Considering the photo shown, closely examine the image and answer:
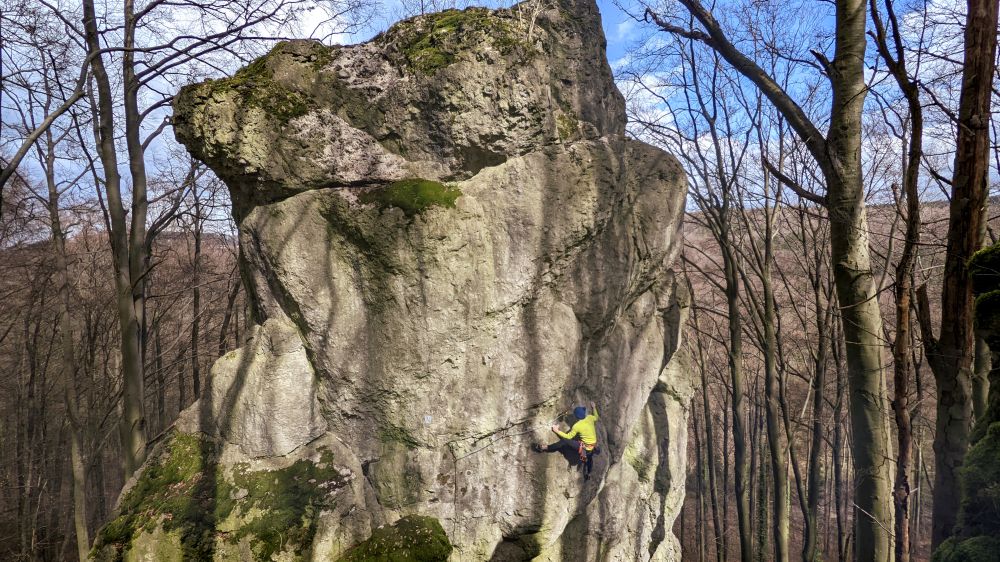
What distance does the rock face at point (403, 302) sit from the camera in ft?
18.9

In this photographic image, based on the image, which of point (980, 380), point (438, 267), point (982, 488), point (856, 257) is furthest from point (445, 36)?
point (980, 380)

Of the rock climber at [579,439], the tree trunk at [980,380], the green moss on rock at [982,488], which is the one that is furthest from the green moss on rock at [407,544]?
the tree trunk at [980,380]

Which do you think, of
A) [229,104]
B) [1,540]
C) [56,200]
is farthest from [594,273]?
[1,540]

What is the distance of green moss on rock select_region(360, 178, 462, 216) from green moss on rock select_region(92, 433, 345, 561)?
2978mm

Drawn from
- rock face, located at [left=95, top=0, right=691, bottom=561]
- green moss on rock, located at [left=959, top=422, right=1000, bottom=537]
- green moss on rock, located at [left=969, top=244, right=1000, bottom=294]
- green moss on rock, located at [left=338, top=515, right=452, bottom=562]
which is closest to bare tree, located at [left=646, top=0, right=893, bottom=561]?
green moss on rock, located at [left=969, top=244, right=1000, bottom=294]

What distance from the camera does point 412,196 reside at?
602 centimetres

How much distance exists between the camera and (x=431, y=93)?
650cm

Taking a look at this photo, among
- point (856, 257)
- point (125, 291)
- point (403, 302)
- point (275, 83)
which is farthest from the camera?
point (125, 291)

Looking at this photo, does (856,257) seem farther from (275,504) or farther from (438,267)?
(275,504)

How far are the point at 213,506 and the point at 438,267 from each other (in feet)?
11.3

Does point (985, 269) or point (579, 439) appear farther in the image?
point (579, 439)

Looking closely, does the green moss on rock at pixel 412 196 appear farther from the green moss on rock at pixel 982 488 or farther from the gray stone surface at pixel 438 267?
the green moss on rock at pixel 982 488

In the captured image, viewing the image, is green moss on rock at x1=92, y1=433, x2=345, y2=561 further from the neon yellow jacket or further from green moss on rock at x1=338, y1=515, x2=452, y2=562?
the neon yellow jacket

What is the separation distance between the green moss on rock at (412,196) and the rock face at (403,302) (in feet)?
0.08
